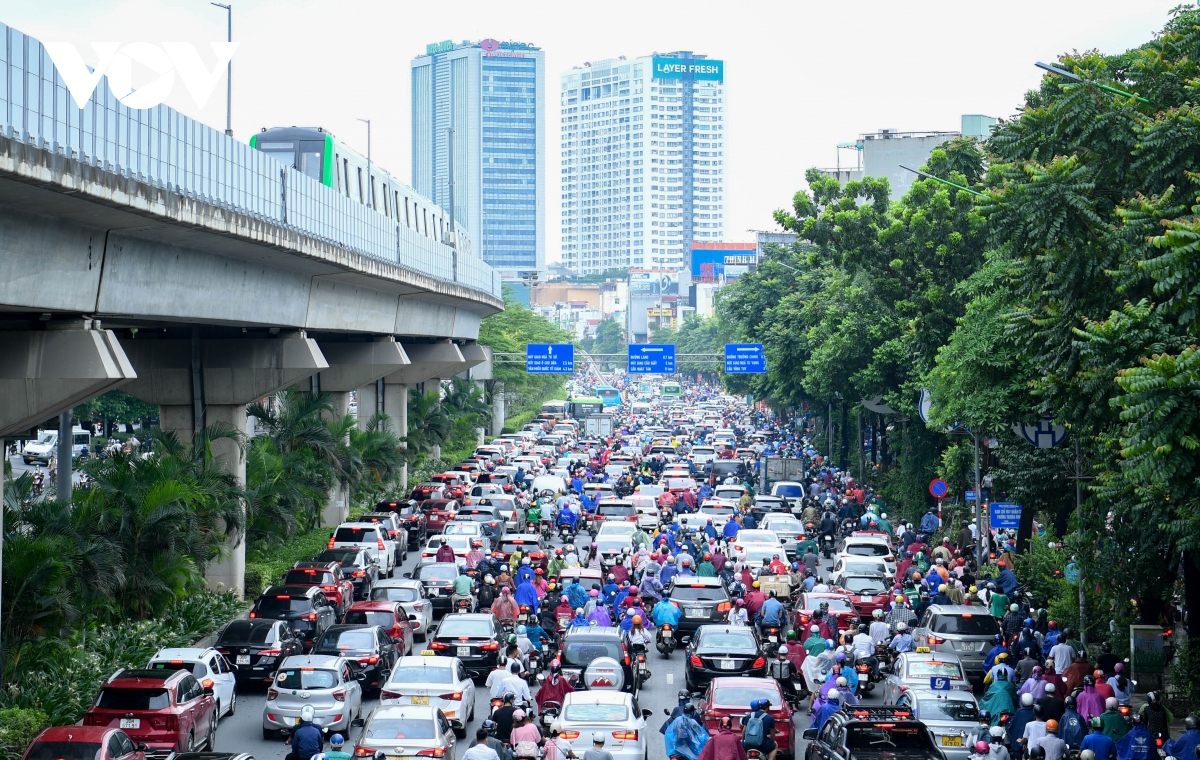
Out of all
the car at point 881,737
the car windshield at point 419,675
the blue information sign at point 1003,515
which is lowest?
the car windshield at point 419,675

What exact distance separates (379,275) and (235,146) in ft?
38.8

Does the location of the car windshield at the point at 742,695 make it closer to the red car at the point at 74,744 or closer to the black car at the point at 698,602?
the red car at the point at 74,744

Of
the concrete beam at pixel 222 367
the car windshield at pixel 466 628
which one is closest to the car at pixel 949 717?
the car windshield at pixel 466 628

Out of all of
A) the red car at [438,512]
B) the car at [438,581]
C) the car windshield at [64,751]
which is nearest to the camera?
the car windshield at [64,751]

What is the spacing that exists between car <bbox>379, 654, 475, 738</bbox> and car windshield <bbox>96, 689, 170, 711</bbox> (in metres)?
2.81

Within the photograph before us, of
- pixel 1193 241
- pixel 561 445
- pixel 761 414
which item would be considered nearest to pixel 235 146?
pixel 1193 241

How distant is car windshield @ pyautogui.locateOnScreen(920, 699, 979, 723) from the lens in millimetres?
18328

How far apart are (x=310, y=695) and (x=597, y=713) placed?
431 cm

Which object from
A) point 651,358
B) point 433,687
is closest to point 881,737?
point 433,687

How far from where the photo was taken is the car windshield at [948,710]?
18.3 metres

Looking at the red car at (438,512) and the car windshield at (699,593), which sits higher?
the car windshield at (699,593)

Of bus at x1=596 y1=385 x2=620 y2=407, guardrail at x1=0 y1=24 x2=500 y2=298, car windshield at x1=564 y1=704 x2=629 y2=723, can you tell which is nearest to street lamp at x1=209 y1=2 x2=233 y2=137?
guardrail at x1=0 y1=24 x2=500 y2=298

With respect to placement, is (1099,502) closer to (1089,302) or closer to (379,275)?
(1089,302)

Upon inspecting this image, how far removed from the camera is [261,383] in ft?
112
